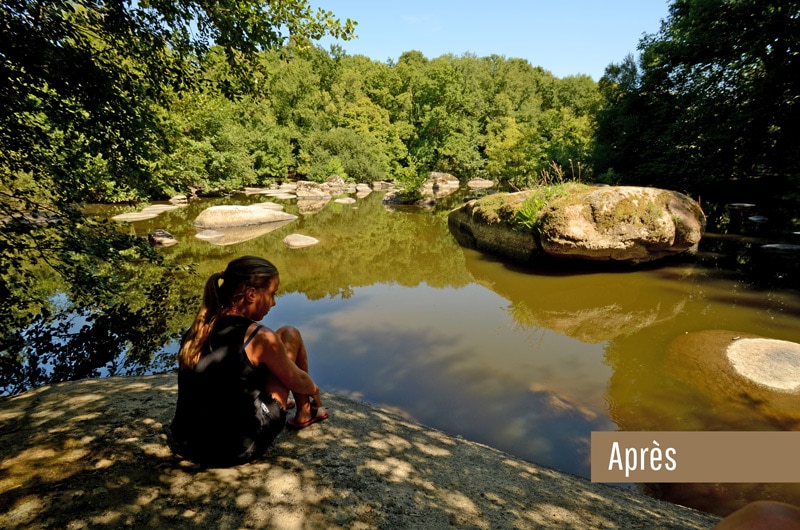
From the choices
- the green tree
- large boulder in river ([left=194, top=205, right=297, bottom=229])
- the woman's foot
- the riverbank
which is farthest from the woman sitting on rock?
large boulder in river ([left=194, top=205, right=297, bottom=229])

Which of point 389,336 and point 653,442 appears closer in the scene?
point 653,442

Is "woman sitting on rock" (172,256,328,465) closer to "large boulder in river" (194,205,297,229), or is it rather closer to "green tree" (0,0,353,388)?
"green tree" (0,0,353,388)

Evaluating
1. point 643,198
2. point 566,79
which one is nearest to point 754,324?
point 643,198

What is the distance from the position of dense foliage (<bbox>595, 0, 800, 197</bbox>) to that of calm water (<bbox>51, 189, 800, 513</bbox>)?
30.0 ft

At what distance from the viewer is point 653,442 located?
441cm

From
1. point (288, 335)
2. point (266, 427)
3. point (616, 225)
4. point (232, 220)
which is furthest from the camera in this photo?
point (232, 220)

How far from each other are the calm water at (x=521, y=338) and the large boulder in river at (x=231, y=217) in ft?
14.1

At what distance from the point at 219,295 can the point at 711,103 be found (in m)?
25.0

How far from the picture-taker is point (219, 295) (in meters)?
2.40

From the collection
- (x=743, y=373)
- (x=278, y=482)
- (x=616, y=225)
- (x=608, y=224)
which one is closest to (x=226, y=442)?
(x=278, y=482)

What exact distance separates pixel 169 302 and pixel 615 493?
8.64 metres

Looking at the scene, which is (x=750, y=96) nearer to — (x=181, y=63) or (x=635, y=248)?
(x=635, y=248)

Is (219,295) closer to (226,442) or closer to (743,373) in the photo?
(226,442)

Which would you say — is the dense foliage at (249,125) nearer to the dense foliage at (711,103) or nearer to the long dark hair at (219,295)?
the dense foliage at (711,103)
